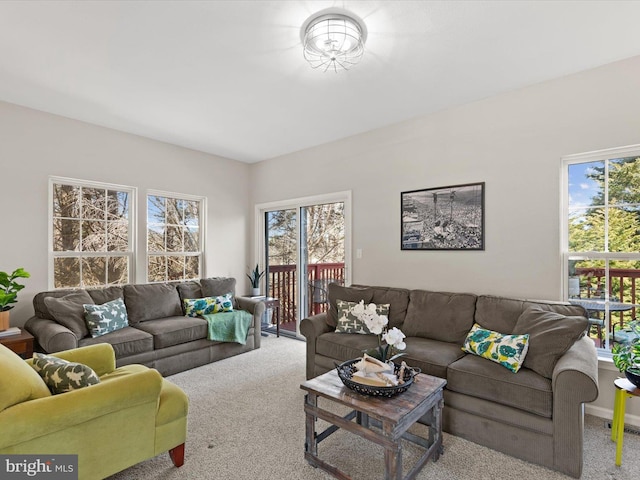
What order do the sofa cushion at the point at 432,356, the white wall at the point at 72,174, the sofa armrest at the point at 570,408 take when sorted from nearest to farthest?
1. the sofa armrest at the point at 570,408
2. the sofa cushion at the point at 432,356
3. the white wall at the point at 72,174

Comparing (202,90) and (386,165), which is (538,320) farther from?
(202,90)

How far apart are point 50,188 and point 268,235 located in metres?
2.79

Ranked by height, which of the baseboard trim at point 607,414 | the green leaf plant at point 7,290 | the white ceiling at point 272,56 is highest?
the white ceiling at point 272,56

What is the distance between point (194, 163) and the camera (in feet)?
15.6

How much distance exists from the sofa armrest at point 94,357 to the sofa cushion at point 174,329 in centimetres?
107

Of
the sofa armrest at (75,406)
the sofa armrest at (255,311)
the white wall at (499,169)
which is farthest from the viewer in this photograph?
the sofa armrest at (255,311)

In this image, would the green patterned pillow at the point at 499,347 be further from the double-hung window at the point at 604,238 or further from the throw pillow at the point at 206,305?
the throw pillow at the point at 206,305

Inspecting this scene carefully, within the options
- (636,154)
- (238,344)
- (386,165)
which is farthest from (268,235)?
(636,154)

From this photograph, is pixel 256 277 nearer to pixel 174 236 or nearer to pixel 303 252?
pixel 303 252

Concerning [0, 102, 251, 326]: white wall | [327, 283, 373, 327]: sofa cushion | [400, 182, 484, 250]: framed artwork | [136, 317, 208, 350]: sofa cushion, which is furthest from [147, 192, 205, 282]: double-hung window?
[400, 182, 484, 250]: framed artwork

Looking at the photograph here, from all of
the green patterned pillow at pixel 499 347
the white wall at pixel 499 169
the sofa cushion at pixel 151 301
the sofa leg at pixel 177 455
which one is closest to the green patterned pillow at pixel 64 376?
the sofa leg at pixel 177 455

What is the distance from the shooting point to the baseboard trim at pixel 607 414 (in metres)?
2.40

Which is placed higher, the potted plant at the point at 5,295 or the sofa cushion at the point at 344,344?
the potted plant at the point at 5,295

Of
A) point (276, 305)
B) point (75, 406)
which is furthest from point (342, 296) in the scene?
point (75, 406)
